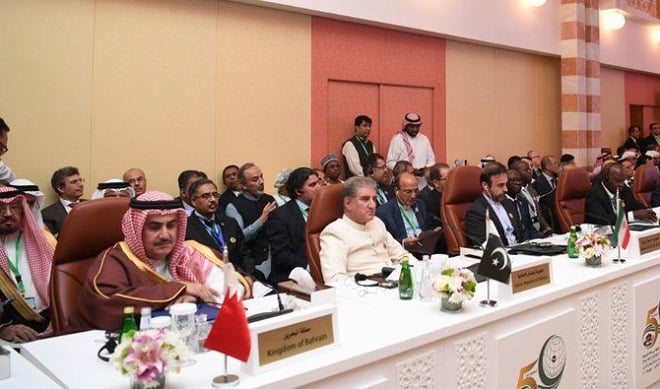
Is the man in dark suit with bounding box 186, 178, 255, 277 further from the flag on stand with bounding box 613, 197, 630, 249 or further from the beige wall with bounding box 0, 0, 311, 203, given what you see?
the flag on stand with bounding box 613, 197, 630, 249

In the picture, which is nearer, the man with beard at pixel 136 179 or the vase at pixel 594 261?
the vase at pixel 594 261

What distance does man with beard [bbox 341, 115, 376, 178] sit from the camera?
22.7 ft

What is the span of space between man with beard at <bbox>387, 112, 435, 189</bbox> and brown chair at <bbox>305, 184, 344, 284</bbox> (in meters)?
3.68

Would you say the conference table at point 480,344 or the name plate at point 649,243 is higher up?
the name plate at point 649,243

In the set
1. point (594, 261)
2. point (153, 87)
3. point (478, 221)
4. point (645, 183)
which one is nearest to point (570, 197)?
point (645, 183)

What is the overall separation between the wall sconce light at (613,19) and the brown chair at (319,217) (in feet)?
29.4

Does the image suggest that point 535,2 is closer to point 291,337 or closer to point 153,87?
point 153,87

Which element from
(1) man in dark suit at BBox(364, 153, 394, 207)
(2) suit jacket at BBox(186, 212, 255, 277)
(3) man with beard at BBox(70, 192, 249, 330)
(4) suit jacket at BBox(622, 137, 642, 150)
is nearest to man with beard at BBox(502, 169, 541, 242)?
(1) man in dark suit at BBox(364, 153, 394, 207)

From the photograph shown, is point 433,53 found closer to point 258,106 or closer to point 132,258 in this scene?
point 258,106

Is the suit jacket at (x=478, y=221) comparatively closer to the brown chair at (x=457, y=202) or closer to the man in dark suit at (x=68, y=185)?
the brown chair at (x=457, y=202)

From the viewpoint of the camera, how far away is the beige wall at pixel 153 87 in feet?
16.3

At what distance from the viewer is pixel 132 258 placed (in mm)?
2422

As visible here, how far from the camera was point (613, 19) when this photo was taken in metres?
10.6

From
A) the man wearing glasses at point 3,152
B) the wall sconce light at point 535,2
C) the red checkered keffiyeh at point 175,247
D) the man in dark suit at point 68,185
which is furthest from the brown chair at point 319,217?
the wall sconce light at point 535,2
